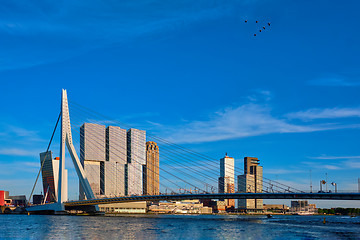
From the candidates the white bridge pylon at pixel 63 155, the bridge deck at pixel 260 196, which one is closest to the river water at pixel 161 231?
the bridge deck at pixel 260 196

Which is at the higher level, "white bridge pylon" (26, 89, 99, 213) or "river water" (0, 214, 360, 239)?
"white bridge pylon" (26, 89, 99, 213)

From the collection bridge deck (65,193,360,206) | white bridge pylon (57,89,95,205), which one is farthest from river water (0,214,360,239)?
white bridge pylon (57,89,95,205)

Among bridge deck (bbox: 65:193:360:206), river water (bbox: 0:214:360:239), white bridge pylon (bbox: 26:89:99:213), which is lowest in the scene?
river water (bbox: 0:214:360:239)

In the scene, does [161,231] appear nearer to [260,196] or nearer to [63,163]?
[260,196]

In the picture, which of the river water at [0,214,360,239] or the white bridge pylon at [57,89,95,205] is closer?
the river water at [0,214,360,239]

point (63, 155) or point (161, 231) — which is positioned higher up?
point (63, 155)

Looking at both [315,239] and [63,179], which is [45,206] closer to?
[63,179]

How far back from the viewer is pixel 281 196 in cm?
9731

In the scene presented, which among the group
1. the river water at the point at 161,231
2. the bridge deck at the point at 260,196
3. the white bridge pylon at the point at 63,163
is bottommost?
the river water at the point at 161,231

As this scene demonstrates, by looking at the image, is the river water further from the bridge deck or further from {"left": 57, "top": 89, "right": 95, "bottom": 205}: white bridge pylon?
{"left": 57, "top": 89, "right": 95, "bottom": 205}: white bridge pylon

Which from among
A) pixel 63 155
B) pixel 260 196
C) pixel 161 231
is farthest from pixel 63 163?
pixel 161 231

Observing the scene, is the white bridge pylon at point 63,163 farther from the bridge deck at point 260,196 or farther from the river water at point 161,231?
the river water at point 161,231

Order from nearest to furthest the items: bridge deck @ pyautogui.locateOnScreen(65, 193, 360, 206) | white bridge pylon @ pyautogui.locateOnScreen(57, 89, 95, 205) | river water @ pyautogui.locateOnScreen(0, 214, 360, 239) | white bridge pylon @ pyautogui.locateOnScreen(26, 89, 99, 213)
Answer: river water @ pyautogui.locateOnScreen(0, 214, 360, 239), bridge deck @ pyautogui.locateOnScreen(65, 193, 360, 206), white bridge pylon @ pyautogui.locateOnScreen(57, 89, 95, 205), white bridge pylon @ pyautogui.locateOnScreen(26, 89, 99, 213)

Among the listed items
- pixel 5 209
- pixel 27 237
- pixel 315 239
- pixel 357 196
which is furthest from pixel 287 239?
pixel 5 209
